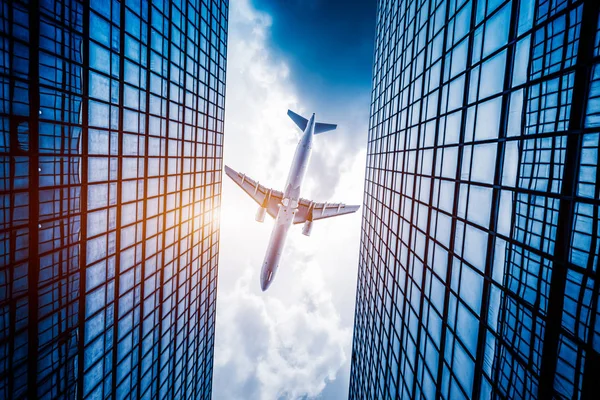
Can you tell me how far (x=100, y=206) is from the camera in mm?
14336

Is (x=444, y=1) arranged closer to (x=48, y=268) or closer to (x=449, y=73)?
(x=449, y=73)

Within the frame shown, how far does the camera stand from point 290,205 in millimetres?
31188

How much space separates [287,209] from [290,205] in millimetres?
638

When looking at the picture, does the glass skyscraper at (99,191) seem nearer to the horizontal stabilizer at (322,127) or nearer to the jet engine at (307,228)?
the jet engine at (307,228)

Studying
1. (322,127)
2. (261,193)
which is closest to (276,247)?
(261,193)

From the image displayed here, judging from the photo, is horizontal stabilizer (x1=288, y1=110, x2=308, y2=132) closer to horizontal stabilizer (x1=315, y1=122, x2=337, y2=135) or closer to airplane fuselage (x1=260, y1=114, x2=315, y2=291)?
horizontal stabilizer (x1=315, y1=122, x2=337, y2=135)

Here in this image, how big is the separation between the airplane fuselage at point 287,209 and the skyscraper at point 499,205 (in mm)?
12119

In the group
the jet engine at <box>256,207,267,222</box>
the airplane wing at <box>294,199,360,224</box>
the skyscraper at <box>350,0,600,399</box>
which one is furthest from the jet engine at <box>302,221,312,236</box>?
the skyscraper at <box>350,0,600,399</box>

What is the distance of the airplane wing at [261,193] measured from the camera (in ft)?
112

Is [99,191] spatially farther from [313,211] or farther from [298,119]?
[298,119]

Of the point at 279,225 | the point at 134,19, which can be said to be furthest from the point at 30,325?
the point at 279,225

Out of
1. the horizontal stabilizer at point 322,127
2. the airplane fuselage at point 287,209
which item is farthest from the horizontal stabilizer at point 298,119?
the airplane fuselage at point 287,209

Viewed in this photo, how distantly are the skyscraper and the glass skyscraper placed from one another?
745 inches

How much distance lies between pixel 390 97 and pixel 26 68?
2601cm
